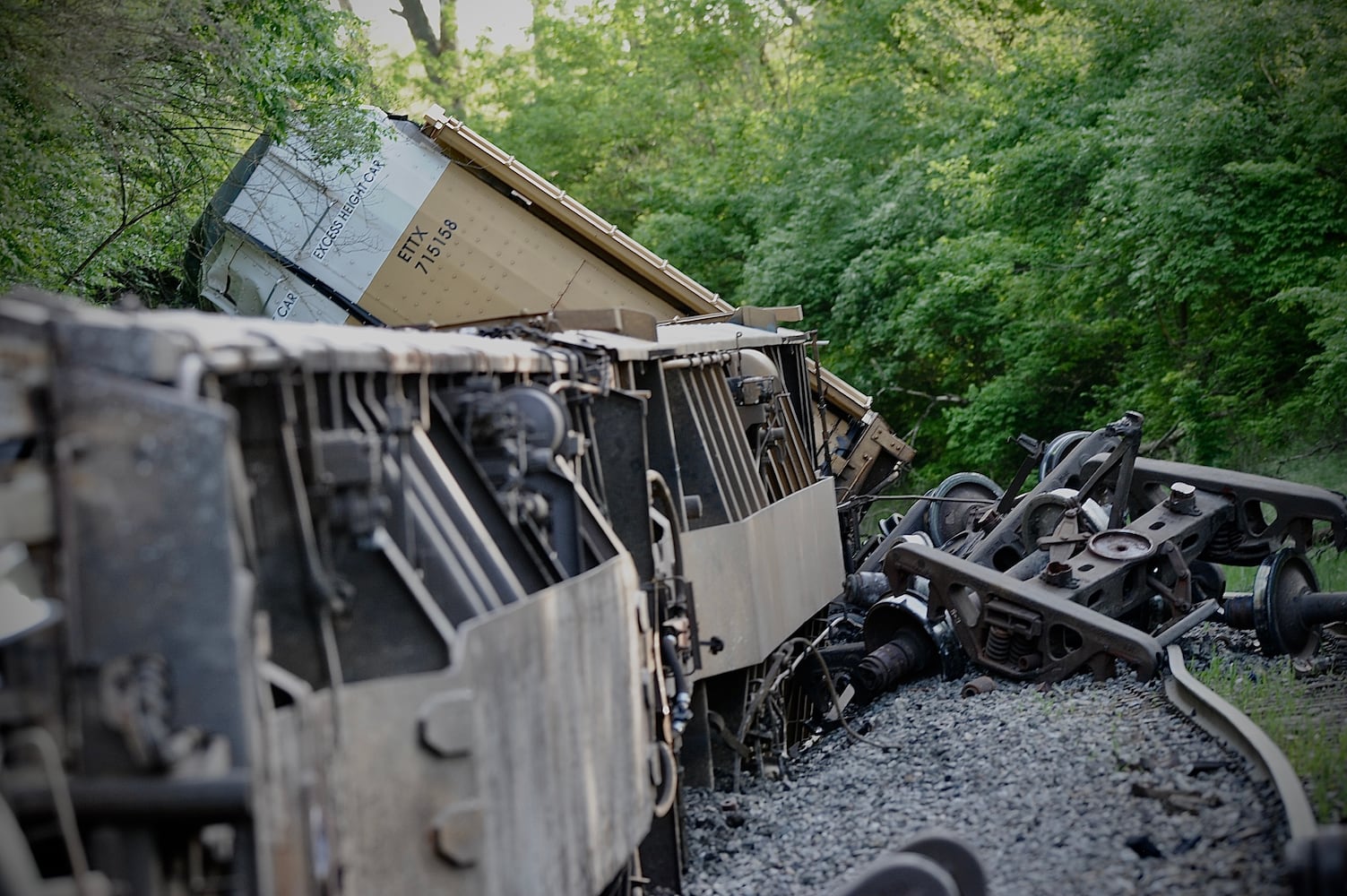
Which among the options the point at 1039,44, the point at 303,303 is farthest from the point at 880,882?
the point at 1039,44

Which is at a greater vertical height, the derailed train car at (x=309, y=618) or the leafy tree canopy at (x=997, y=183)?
the leafy tree canopy at (x=997, y=183)

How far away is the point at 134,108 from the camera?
12484mm

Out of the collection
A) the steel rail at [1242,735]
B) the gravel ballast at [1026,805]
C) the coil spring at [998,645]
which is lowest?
the gravel ballast at [1026,805]

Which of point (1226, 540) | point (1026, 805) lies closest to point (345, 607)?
point (1026, 805)

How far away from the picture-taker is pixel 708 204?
3142cm

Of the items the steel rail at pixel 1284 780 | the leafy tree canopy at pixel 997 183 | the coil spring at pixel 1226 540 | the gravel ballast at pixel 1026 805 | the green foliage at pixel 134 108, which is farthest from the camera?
the leafy tree canopy at pixel 997 183

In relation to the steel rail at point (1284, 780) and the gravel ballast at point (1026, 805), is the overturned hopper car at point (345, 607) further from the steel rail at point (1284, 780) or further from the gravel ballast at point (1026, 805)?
the steel rail at point (1284, 780)

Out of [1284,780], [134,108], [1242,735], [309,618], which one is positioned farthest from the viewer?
[134,108]

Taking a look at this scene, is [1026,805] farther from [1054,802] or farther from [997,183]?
[997,183]

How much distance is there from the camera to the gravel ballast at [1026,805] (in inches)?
248

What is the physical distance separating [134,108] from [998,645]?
338 inches

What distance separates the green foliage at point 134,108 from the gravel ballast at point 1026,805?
23.4ft

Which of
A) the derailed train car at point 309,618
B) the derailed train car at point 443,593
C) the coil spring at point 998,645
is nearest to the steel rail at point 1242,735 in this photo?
the derailed train car at point 443,593

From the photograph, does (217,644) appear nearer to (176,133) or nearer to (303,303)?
(176,133)
